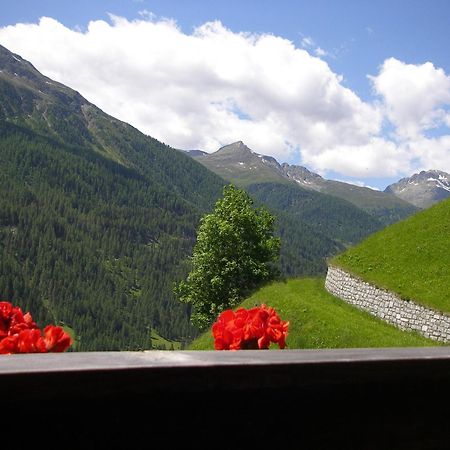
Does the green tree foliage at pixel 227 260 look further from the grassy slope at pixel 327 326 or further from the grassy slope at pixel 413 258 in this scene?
the grassy slope at pixel 413 258

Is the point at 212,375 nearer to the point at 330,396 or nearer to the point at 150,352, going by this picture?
the point at 150,352

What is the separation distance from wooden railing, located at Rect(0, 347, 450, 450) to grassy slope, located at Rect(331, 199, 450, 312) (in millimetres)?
29612

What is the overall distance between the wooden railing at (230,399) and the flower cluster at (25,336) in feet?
4.47

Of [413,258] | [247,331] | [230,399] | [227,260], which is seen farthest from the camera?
[227,260]

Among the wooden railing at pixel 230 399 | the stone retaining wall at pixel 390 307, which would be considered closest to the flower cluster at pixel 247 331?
the wooden railing at pixel 230 399

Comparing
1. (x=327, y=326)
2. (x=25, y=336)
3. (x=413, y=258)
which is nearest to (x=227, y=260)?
(x=413, y=258)

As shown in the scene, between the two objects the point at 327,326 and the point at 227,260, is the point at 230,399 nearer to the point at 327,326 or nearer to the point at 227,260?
the point at 327,326

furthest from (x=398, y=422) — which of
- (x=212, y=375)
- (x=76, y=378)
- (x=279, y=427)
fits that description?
(x=76, y=378)

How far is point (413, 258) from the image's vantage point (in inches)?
1443

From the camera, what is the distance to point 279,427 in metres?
2.35

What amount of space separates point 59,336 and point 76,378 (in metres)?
1.76

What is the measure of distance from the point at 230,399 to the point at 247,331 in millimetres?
1946

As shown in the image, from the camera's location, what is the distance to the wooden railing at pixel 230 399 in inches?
76.6

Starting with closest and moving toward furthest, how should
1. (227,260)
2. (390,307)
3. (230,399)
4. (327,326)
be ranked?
(230,399) → (327,326) → (390,307) → (227,260)
